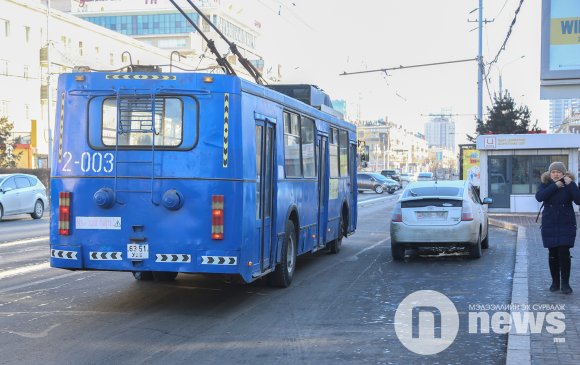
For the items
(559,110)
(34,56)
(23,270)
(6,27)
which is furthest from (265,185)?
(559,110)

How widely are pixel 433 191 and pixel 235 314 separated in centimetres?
695

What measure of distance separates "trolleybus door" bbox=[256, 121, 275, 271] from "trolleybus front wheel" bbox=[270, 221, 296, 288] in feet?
2.01

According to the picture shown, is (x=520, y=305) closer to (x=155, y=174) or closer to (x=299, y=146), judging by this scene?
(x=299, y=146)

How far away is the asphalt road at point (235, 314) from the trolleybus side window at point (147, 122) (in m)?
2.04

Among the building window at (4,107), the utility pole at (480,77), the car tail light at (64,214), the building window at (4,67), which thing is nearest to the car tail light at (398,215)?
the car tail light at (64,214)

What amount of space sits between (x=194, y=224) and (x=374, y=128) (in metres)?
153

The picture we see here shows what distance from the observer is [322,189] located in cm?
1387

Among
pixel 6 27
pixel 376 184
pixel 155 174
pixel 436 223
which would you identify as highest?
pixel 6 27

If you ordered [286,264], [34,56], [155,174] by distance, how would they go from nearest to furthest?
[155,174] → [286,264] → [34,56]

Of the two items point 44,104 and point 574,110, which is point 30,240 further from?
point 574,110

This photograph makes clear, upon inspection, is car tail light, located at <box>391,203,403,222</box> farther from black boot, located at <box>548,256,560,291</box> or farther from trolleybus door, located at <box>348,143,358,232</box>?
black boot, located at <box>548,256,560,291</box>

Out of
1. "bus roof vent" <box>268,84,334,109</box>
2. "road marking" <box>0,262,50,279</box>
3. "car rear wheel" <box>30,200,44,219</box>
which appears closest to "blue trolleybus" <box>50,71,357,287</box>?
"road marking" <box>0,262,50,279</box>

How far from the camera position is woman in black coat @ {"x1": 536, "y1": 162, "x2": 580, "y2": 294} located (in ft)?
31.7

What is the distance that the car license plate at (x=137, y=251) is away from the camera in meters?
8.91
